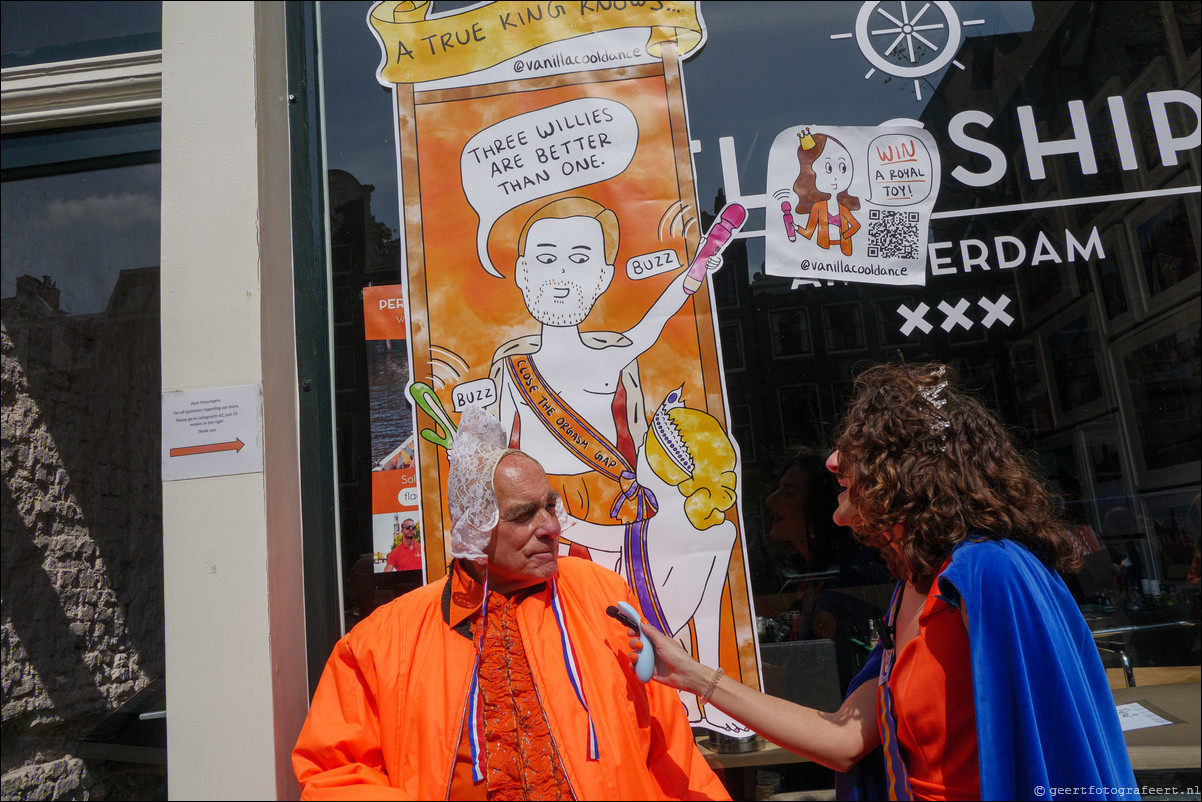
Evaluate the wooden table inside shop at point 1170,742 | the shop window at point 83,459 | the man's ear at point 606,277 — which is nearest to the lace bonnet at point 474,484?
the man's ear at point 606,277

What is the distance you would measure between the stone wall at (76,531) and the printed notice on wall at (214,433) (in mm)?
1303

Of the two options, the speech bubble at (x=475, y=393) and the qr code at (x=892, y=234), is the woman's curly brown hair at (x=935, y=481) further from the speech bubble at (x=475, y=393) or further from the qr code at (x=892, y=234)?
the speech bubble at (x=475, y=393)

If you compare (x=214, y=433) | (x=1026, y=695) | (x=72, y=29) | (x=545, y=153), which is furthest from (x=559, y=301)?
(x=72, y=29)

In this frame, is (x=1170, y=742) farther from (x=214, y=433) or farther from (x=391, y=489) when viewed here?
(x=214, y=433)

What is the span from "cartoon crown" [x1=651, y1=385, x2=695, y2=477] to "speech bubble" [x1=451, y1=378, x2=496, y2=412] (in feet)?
1.77

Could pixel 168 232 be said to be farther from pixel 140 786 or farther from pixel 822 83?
pixel 140 786

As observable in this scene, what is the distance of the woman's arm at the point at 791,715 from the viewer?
77.1 inches

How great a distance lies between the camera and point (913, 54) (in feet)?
8.75

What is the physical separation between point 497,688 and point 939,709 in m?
1.06

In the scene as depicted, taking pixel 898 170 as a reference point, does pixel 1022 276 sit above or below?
below

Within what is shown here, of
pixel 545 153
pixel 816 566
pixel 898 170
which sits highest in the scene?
pixel 545 153

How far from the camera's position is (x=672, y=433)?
99.7 inches

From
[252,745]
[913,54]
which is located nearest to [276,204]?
[252,745]

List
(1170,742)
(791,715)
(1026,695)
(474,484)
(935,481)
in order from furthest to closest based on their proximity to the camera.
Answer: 1. (1170,742)
2. (474,484)
3. (791,715)
4. (935,481)
5. (1026,695)
